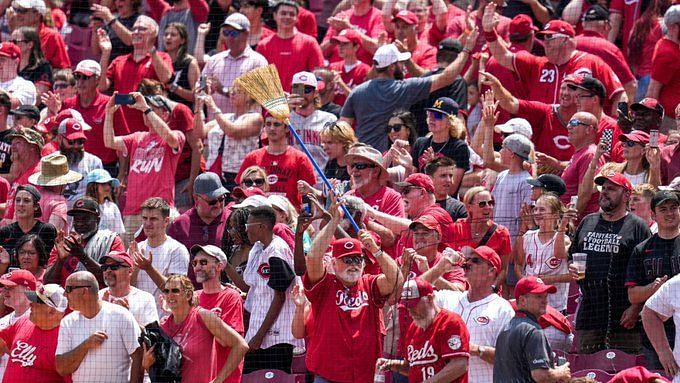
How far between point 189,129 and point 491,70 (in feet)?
9.11

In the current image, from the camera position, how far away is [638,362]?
1048 cm

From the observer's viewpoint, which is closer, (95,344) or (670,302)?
(670,302)

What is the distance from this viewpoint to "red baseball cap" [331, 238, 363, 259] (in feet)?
33.6

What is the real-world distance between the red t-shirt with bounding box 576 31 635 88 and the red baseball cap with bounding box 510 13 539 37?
1.50 ft

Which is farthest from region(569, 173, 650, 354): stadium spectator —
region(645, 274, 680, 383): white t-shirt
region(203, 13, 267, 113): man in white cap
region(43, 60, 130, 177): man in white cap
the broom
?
region(43, 60, 130, 177): man in white cap

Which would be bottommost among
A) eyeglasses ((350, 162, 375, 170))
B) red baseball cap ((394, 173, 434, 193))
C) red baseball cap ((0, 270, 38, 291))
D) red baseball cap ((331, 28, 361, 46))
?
red baseball cap ((0, 270, 38, 291))

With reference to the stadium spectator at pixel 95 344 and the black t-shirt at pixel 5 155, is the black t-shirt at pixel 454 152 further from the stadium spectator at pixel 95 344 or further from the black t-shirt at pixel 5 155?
the black t-shirt at pixel 5 155

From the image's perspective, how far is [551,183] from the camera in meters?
11.7

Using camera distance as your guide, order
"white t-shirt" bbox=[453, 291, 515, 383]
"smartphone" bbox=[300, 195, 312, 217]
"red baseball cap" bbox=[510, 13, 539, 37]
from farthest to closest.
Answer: "red baseball cap" bbox=[510, 13, 539, 37] → "smartphone" bbox=[300, 195, 312, 217] → "white t-shirt" bbox=[453, 291, 515, 383]

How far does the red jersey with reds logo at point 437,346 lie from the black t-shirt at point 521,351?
0.36m

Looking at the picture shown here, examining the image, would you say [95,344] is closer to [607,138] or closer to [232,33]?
[607,138]

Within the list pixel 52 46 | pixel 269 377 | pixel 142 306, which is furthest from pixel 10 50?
pixel 269 377

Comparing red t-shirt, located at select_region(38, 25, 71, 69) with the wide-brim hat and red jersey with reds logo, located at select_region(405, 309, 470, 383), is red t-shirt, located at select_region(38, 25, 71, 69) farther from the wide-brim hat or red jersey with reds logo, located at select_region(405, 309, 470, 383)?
red jersey with reds logo, located at select_region(405, 309, 470, 383)

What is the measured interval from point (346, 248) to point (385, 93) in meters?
3.72
